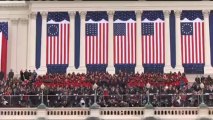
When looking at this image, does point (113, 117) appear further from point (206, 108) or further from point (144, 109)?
point (206, 108)

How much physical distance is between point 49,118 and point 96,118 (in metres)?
3.35

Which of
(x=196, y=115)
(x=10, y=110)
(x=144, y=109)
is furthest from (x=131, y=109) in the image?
(x=10, y=110)

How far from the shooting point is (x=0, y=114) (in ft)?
162

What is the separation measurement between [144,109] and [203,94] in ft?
15.2

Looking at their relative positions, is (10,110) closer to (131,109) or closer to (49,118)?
(49,118)

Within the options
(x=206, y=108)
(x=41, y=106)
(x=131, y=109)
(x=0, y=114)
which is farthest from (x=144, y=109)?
(x=0, y=114)

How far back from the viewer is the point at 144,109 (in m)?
48.6

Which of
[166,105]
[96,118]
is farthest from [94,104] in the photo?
[166,105]

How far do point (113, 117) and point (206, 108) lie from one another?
6.55 meters

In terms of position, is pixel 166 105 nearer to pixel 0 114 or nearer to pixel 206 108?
pixel 206 108

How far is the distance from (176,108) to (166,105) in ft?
4.21

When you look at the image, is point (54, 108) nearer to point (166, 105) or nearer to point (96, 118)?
point (96, 118)

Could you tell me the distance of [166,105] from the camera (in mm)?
49594

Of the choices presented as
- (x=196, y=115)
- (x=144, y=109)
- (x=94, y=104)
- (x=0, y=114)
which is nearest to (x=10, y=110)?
(x=0, y=114)
